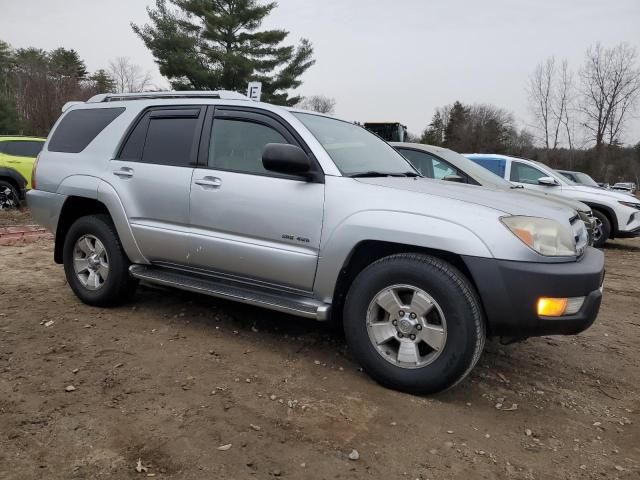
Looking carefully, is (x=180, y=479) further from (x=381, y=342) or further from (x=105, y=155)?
(x=105, y=155)

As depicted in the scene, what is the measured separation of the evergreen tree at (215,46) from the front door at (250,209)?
23864mm

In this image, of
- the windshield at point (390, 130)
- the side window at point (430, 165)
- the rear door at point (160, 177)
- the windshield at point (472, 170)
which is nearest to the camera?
the rear door at point (160, 177)

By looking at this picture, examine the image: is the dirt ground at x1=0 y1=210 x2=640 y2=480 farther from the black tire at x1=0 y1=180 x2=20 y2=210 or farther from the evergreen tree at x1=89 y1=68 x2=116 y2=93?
the evergreen tree at x1=89 y1=68 x2=116 y2=93

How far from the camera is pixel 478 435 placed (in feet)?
8.87

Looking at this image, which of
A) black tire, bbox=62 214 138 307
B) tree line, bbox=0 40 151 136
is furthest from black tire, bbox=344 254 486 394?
tree line, bbox=0 40 151 136

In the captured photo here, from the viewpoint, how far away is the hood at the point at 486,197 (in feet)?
9.98

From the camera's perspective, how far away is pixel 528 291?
109 inches

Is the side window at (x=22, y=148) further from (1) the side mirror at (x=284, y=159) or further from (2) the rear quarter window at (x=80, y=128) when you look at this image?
(1) the side mirror at (x=284, y=159)

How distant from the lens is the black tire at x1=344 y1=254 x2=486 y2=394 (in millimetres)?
2859

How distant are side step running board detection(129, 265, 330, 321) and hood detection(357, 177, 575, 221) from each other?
88cm

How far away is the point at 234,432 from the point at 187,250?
5.39ft

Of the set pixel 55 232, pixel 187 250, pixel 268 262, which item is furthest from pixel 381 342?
pixel 55 232

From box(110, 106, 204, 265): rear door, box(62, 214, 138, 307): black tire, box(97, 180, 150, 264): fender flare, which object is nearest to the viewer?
box(110, 106, 204, 265): rear door

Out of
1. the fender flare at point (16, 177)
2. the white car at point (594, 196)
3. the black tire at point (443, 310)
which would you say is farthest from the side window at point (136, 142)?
the fender flare at point (16, 177)
